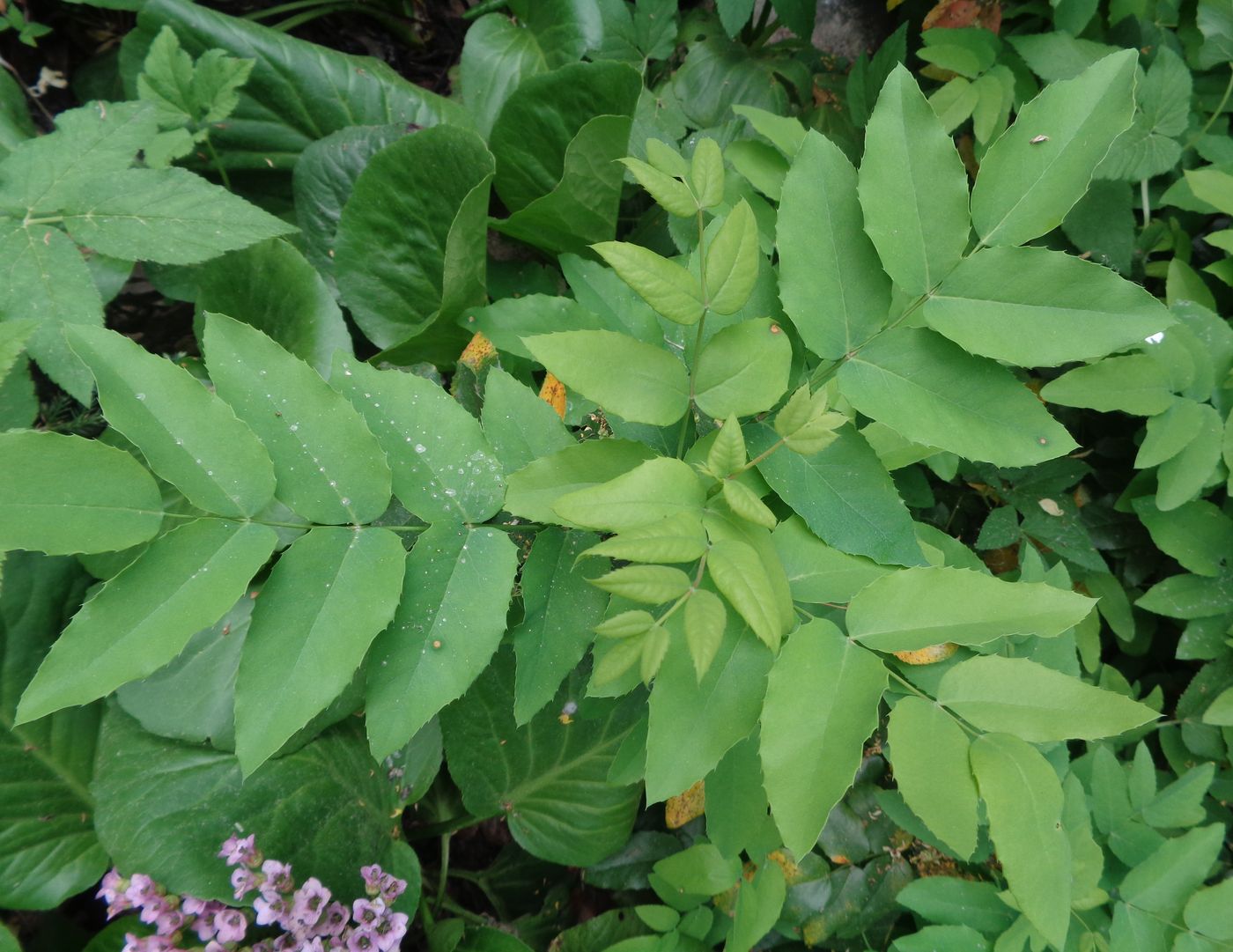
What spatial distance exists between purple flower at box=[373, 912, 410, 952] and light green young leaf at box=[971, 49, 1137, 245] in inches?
48.1

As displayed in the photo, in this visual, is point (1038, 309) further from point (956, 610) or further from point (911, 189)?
point (956, 610)

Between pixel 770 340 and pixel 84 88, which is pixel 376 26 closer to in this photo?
pixel 84 88

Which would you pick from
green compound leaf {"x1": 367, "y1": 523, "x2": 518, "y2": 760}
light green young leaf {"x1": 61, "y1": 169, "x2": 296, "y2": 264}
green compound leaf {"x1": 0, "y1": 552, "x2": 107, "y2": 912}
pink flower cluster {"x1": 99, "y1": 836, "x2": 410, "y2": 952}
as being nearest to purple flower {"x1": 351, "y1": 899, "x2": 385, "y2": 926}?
pink flower cluster {"x1": 99, "y1": 836, "x2": 410, "y2": 952}

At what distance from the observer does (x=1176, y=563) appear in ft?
5.65

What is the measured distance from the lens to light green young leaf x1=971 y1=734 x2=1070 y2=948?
708 mm

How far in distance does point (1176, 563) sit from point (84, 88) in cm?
264

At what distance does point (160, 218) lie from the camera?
49.0 inches

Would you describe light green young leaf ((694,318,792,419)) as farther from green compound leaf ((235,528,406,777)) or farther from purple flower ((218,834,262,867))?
purple flower ((218,834,262,867))

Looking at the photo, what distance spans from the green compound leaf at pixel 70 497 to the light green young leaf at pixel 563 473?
0.33 m

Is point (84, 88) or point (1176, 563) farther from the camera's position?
point (84, 88)

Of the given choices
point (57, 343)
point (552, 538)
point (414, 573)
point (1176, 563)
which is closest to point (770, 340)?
point (552, 538)

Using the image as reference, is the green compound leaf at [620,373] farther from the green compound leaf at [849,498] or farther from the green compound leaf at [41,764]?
the green compound leaf at [41,764]

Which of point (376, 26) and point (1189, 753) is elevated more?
point (376, 26)

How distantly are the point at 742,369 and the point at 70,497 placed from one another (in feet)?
2.01
